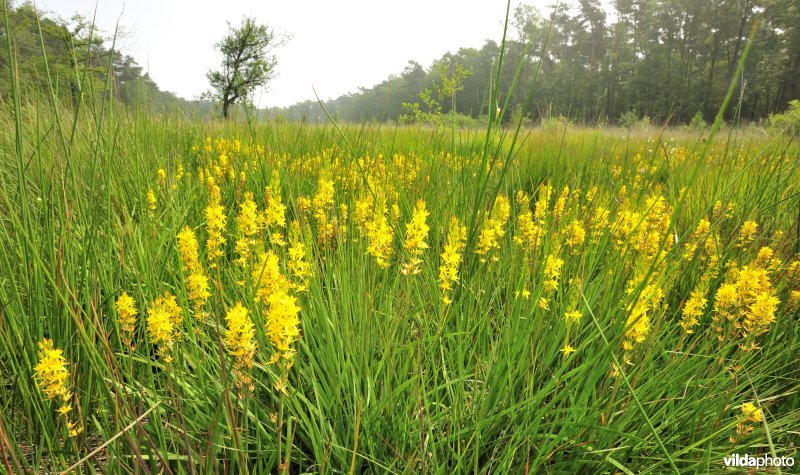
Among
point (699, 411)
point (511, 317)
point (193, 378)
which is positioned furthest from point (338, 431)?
point (699, 411)

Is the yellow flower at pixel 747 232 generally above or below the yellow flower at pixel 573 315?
above

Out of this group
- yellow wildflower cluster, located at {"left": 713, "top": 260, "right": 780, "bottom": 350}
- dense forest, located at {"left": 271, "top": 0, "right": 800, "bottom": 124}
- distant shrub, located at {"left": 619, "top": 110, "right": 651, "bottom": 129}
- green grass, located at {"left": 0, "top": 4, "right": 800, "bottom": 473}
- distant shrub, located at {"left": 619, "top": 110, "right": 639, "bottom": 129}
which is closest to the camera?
green grass, located at {"left": 0, "top": 4, "right": 800, "bottom": 473}

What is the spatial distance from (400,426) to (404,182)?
1.86m

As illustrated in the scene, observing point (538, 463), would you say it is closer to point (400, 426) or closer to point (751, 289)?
point (400, 426)

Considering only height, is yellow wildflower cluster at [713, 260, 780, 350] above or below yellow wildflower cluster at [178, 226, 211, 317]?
below

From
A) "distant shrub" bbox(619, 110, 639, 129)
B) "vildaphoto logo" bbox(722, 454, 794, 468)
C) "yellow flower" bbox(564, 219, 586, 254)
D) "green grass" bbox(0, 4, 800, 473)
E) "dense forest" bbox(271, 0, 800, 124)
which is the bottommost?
"vildaphoto logo" bbox(722, 454, 794, 468)

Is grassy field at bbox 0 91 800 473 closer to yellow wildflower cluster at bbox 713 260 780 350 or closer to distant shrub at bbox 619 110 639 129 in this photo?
yellow wildflower cluster at bbox 713 260 780 350

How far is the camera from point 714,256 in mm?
1952

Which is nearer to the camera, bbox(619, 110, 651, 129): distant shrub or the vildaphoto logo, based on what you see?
the vildaphoto logo

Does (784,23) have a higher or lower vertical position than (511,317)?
higher

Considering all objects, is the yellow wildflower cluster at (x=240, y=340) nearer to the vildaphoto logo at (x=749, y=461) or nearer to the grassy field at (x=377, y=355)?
the grassy field at (x=377, y=355)

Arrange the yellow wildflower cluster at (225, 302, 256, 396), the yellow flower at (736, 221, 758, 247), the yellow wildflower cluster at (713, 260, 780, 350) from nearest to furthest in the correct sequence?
the yellow wildflower cluster at (225, 302, 256, 396) < the yellow wildflower cluster at (713, 260, 780, 350) < the yellow flower at (736, 221, 758, 247)

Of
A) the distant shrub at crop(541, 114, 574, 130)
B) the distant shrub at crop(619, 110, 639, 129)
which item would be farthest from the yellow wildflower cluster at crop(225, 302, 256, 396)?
the distant shrub at crop(619, 110, 639, 129)

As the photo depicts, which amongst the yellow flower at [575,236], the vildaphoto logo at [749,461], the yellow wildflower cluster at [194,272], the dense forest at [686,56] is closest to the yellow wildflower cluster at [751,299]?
the vildaphoto logo at [749,461]
